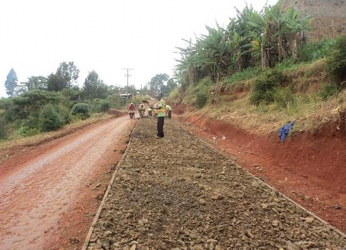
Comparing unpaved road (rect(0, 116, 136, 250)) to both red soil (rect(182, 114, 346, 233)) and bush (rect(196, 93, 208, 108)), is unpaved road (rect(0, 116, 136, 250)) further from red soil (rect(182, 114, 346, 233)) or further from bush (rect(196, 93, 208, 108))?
bush (rect(196, 93, 208, 108))


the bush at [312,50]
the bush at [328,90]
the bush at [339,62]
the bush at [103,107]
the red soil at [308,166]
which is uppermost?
the bush at [312,50]

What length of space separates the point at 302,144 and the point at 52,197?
6343 millimetres

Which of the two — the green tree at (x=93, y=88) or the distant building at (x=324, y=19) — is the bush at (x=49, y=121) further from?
the green tree at (x=93, y=88)

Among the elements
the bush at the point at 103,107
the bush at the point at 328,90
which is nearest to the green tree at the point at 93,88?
the bush at the point at 103,107

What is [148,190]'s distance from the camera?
5.24 meters

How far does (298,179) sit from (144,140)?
19.2 ft

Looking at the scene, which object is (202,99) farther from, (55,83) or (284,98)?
(55,83)

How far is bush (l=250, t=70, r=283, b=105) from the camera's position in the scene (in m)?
12.4

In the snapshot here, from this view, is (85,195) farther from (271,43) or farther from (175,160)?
(271,43)

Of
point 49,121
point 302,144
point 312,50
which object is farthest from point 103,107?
point 302,144

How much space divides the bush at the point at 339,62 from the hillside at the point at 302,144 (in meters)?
0.99

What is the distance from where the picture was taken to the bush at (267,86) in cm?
1241

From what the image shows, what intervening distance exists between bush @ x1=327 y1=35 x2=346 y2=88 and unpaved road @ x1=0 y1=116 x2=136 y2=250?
7647 millimetres

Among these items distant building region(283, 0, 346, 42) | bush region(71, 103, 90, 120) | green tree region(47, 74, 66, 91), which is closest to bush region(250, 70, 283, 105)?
distant building region(283, 0, 346, 42)
